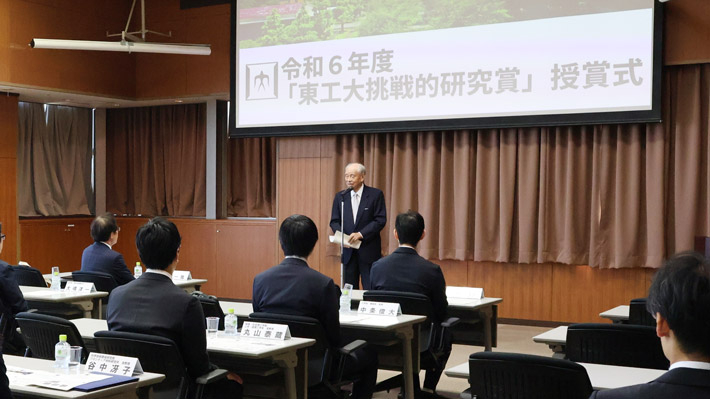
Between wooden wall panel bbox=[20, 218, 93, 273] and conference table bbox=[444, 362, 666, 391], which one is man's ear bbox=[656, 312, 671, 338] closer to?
conference table bbox=[444, 362, 666, 391]

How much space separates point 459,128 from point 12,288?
4.46 meters

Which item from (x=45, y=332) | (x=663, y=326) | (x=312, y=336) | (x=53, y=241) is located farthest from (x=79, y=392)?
(x=53, y=241)

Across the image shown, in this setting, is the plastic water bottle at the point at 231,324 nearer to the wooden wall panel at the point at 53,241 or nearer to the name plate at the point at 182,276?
the name plate at the point at 182,276

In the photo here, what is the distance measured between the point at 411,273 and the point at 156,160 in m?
7.07

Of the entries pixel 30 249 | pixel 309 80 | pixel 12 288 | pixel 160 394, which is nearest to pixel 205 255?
pixel 30 249

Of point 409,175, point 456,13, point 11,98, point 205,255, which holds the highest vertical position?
point 456,13

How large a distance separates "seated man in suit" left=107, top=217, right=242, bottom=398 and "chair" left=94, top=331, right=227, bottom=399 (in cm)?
5

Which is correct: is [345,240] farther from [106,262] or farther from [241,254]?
[241,254]

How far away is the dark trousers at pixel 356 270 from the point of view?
273 inches

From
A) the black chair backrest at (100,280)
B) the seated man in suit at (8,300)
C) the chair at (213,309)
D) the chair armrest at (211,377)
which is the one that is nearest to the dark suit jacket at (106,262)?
the black chair backrest at (100,280)

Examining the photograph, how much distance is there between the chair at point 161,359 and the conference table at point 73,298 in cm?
214

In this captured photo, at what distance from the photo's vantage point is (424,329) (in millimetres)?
4781

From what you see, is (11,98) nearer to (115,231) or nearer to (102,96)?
(102,96)

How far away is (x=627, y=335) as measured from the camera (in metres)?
3.34
